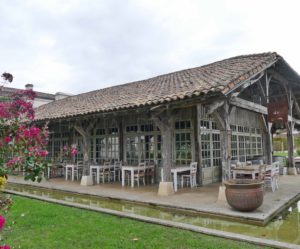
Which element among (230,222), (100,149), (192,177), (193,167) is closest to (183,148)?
(193,167)

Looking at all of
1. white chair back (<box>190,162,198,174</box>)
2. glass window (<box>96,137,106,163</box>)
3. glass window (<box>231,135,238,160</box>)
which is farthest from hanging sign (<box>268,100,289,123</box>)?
glass window (<box>96,137,106,163</box>)

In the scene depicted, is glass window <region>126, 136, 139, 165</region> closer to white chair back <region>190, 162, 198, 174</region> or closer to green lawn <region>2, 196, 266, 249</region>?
white chair back <region>190, 162, 198, 174</region>

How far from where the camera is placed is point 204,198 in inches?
264

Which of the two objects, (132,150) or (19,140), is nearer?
(19,140)

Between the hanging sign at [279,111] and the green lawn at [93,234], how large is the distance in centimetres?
558

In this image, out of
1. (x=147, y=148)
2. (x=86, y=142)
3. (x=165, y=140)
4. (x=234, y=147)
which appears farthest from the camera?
(x=234, y=147)

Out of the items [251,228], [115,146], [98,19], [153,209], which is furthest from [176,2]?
[251,228]

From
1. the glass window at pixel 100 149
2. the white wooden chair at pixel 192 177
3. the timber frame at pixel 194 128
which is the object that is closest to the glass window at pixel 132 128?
the timber frame at pixel 194 128

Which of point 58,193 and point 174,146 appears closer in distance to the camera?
point 58,193

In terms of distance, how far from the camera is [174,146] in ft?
30.7

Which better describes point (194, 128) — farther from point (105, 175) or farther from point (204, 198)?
point (105, 175)

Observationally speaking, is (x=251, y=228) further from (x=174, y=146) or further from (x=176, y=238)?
(x=174, y=146)

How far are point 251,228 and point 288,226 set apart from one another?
0.76m

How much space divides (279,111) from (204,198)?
397cm
